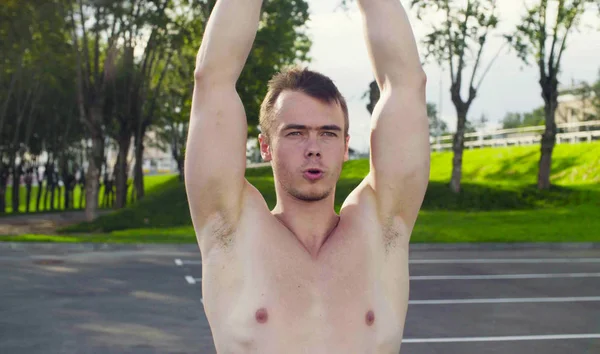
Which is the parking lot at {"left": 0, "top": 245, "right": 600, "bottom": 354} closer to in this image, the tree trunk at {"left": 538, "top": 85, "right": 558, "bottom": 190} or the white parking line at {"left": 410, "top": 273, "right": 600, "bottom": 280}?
the white parking line at {"left": 410, "top": 273, "right": 600, "bottom": 280}

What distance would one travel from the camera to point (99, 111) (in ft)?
89.6

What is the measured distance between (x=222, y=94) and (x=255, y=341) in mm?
648

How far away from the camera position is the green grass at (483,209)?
2005cm

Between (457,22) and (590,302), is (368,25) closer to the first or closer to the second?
(590,302)

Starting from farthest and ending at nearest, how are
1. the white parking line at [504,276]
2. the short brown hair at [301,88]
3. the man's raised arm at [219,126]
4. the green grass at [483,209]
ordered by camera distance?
the green grass at [483,209] < the white parking line at [504,276] < the short brown hair at [301,88] < the man's raised arm at [219,126]

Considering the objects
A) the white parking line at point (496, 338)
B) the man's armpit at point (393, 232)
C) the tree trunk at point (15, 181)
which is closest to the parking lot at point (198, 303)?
the white parking line at point (496, 338)

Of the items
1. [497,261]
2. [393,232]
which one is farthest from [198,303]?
[393,232]

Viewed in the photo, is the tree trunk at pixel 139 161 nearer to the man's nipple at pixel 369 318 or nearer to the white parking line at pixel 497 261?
the white parking line at pixel 497 261

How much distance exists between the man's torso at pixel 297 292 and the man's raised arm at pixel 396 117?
143mm

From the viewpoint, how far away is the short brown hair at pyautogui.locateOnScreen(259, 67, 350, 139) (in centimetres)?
235

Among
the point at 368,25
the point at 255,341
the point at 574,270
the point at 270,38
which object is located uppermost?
the point at 270,38

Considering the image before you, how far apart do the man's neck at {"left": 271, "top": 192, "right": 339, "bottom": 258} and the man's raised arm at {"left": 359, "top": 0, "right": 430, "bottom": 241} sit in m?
0.16

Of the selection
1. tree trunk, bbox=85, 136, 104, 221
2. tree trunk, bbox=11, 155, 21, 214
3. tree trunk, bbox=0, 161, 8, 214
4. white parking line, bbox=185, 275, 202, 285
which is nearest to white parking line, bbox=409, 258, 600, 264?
white parking line, bbox=185, 275, 202, 285

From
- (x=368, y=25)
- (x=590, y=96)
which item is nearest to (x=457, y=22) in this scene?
(x=368, y=25)
